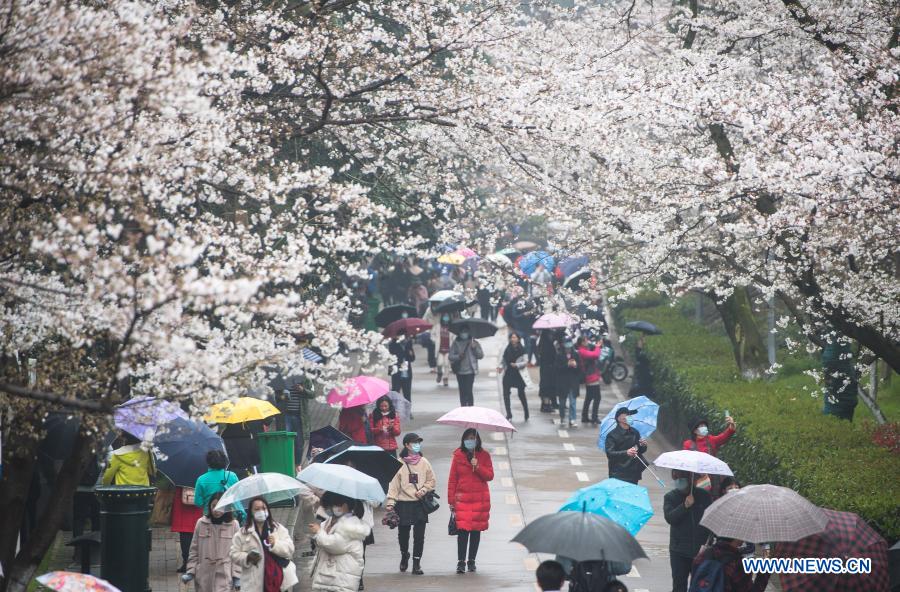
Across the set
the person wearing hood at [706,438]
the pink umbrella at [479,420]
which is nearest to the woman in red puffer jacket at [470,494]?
the pink umbrella at [479,420]

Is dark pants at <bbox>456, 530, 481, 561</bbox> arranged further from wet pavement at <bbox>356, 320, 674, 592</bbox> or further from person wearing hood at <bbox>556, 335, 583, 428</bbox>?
person wearing hood at <bbox>556, 335, 583, 428</bbox>

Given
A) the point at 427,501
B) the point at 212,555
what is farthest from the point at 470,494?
the point at 212,555

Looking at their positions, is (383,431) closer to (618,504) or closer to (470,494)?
(470,494)

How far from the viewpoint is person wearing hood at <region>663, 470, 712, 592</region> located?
12430 mm

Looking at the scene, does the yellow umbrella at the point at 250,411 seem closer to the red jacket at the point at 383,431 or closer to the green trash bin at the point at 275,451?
the green trash bin at the point at 275,451

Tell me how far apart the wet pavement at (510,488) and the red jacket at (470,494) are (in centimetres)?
63

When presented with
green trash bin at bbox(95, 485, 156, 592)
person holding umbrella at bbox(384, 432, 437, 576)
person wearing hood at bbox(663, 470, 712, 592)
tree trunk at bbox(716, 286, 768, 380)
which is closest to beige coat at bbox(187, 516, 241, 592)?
green trash bin at bbox(95, 485, 156, 592)

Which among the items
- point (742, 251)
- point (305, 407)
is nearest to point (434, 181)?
point (742, 251)

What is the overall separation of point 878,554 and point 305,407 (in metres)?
12.4

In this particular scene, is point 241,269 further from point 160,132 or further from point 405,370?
point 405,370

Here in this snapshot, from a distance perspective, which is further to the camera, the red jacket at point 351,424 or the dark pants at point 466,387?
the dark pants at point 466,387

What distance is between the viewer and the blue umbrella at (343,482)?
12.1 meters

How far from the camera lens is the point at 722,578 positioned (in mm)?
10289

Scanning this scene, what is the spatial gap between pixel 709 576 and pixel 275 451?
8164 mm
